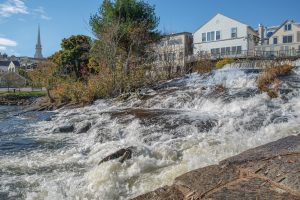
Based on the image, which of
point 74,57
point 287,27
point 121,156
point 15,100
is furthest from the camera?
point 287,27

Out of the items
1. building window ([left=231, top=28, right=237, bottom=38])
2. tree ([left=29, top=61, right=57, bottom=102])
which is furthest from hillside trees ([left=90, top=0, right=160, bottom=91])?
building window ([left=231, top=28, right=237, bottom=38])

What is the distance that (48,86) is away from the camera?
25500 millimetres

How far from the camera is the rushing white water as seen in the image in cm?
567

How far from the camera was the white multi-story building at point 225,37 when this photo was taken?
4556 cm

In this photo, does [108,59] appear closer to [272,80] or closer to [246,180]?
[272,80]

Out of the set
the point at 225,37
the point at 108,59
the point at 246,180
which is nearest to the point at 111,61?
the point at 108,59

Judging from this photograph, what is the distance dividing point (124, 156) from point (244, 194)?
352 centimetres

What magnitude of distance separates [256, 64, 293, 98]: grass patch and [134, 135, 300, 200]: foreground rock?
796cm

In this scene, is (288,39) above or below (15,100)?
above

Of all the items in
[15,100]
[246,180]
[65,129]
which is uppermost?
[246,180]

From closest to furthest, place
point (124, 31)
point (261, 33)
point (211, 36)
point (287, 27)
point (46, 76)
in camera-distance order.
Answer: point (124, 31)
point (46, 76)
point (287, 27)
point (211, 36)
point (261, 33)

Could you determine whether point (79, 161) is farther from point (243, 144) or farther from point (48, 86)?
point (48, 86)

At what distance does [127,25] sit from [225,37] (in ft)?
80.7

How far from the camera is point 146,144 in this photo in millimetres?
8305
